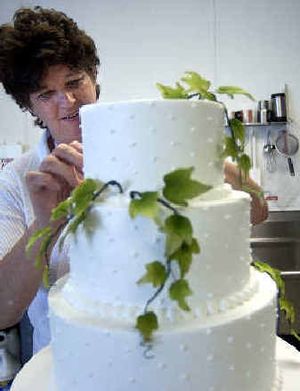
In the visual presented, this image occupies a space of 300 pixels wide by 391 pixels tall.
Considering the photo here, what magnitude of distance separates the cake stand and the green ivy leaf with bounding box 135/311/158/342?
0.31 meters

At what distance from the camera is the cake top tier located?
0.67 m

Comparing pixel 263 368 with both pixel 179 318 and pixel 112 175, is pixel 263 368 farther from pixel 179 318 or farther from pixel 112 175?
pixel 112 175

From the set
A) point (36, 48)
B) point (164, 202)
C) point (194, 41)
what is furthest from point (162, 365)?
point (194, 41)

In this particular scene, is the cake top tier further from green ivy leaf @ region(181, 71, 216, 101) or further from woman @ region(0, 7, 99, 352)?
woman @ region(0, 7, 99, 352)

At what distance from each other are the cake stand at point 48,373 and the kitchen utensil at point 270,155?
192cm

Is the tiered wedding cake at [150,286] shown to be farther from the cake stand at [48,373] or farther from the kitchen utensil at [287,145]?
the kitchen utensil at [287,145]

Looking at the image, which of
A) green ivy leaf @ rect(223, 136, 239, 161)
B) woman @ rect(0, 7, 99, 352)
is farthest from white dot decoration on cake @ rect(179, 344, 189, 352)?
woman @ rect(0, 7, 99, 352)

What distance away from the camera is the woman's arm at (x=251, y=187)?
3.45ft

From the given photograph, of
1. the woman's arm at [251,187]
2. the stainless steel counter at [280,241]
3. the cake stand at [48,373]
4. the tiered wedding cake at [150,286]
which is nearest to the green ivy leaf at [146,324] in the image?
the tiered wedding cake at [150,286]

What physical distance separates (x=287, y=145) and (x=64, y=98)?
1.94 metres

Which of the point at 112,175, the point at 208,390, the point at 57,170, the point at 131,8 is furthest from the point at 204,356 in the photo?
the point at 131,8

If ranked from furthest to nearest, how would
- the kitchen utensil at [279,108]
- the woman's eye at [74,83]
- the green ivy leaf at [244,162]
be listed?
the kitchen utensil at [279,108] → the woman's eye at [74,83] → the green ivy leaf at [244,162]

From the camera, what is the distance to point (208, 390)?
67cm

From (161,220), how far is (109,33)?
92.2 inches
